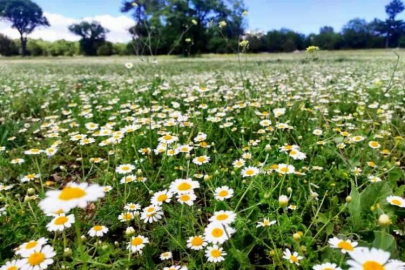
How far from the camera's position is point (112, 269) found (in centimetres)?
133

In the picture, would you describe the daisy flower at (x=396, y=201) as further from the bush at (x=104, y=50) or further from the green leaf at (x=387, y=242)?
the bush at (x=104, y=50)

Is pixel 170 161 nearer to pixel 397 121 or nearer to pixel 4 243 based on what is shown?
pixel 4 243

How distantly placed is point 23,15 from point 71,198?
67394 millimetres

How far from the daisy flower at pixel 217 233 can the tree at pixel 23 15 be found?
61.5 m

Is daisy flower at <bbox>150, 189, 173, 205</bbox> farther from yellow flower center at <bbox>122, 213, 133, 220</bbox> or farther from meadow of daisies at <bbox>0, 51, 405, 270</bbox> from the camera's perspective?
yellow flower center at <bbox>122, 213, 133, 220</bbox>

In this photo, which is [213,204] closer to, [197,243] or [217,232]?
[197,243]

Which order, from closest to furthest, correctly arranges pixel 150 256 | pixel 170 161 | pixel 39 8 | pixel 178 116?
1. pixel 150 256
2. pixel 170 161
3. pixel 178 116
4. pixel 39 8

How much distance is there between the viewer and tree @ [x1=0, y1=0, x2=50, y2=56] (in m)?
55.4

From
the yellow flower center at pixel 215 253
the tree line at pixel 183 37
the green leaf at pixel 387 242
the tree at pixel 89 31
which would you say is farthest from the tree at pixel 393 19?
the tree at pixel 89 31

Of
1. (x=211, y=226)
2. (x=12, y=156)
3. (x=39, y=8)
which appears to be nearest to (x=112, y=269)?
(x=211, y=226)

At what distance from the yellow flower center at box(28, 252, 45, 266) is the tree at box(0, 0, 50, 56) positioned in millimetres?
61295

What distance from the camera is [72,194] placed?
2.93ft

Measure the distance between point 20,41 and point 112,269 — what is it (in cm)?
5595

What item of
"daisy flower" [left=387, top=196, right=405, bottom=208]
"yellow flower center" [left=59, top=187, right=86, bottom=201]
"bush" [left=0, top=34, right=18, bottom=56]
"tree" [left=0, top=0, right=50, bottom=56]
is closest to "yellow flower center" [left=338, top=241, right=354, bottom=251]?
"daisy flower" [left=387, top=196, right=405, bottom=208]
